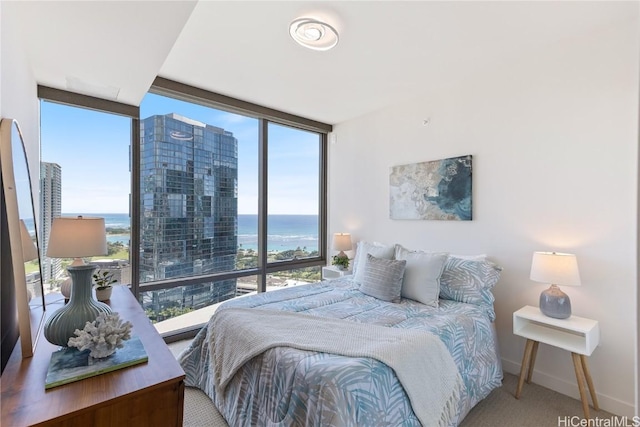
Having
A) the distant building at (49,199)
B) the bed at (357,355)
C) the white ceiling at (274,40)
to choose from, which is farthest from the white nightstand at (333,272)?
the distant building at (49,199)

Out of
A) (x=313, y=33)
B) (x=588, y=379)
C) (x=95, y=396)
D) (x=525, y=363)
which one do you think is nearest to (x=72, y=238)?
(x=95, y=396)

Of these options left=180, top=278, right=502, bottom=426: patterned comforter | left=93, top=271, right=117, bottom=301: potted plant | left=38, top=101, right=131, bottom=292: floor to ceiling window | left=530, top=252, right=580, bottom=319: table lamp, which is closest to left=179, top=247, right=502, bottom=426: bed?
left=180, top=278, right=502, bottom=426: patterned comforter

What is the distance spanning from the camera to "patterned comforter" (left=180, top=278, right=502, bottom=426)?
1.33m

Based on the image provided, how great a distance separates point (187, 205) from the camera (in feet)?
10.8

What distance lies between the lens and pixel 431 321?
198 centimetres

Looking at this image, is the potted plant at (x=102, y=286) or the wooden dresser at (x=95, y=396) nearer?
the wooden dresser at (x=95, y=396)

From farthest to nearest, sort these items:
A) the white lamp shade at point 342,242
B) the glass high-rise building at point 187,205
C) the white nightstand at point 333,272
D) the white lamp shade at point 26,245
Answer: the white lamp shade at point 342,242 < the white nightstand at point 333,272 < the glass high-rise building at point 187,205 < the white lamp shade at point 26,245

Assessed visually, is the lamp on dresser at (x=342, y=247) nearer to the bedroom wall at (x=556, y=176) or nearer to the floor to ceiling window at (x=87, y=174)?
the bedroom wall at (x=556, y=176)

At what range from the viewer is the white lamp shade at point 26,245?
44.3 inches

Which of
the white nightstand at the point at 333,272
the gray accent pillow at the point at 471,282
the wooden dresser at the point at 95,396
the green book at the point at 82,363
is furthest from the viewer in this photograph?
the white nightstand at the point at 333,272

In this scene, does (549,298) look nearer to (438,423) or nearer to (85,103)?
(438,423)

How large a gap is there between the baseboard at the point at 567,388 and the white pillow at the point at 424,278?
100 centimetres

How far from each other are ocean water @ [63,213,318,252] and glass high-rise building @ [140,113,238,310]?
0.44 feet

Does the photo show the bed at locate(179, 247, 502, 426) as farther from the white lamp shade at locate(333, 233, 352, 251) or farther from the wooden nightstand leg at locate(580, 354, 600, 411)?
the white lamp shade at locate(333, 233, 352, 251)
